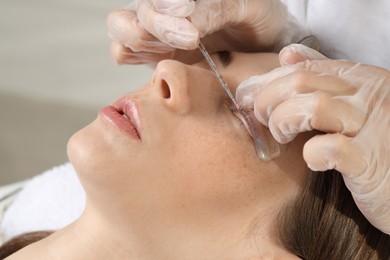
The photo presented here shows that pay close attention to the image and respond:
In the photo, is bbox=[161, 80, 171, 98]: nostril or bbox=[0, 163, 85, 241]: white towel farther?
bbox=[0, 163, 85, 241]: white towel

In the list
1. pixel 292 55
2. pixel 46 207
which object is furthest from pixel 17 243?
pixel 292 55

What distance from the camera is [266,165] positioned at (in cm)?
136

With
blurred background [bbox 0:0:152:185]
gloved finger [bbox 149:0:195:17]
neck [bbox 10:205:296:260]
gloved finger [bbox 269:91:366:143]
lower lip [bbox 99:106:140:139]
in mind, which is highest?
gloved finger [bbox 149:0:195:17]

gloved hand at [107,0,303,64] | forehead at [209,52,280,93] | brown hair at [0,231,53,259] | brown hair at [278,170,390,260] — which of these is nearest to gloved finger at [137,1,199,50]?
gloved hand at [107,0,303,64]

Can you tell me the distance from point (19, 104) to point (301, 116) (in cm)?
220

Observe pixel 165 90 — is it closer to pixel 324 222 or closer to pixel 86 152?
pixel 86 152

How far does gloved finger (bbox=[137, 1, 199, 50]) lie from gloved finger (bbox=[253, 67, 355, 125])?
23 centimetres

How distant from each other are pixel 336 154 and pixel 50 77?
7.35 feet

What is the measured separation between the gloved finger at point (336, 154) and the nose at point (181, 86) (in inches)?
12.0

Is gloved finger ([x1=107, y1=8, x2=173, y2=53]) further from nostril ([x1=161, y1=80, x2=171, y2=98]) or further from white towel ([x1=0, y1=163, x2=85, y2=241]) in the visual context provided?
white towel ([x1=0, y1=163, x2=85, y2=241])

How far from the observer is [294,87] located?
1175mm

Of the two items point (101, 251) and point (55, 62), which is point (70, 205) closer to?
point (101, 251)

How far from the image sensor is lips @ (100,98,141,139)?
1.33 m

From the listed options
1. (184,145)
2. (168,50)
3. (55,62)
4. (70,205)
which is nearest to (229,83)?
(184,145)
